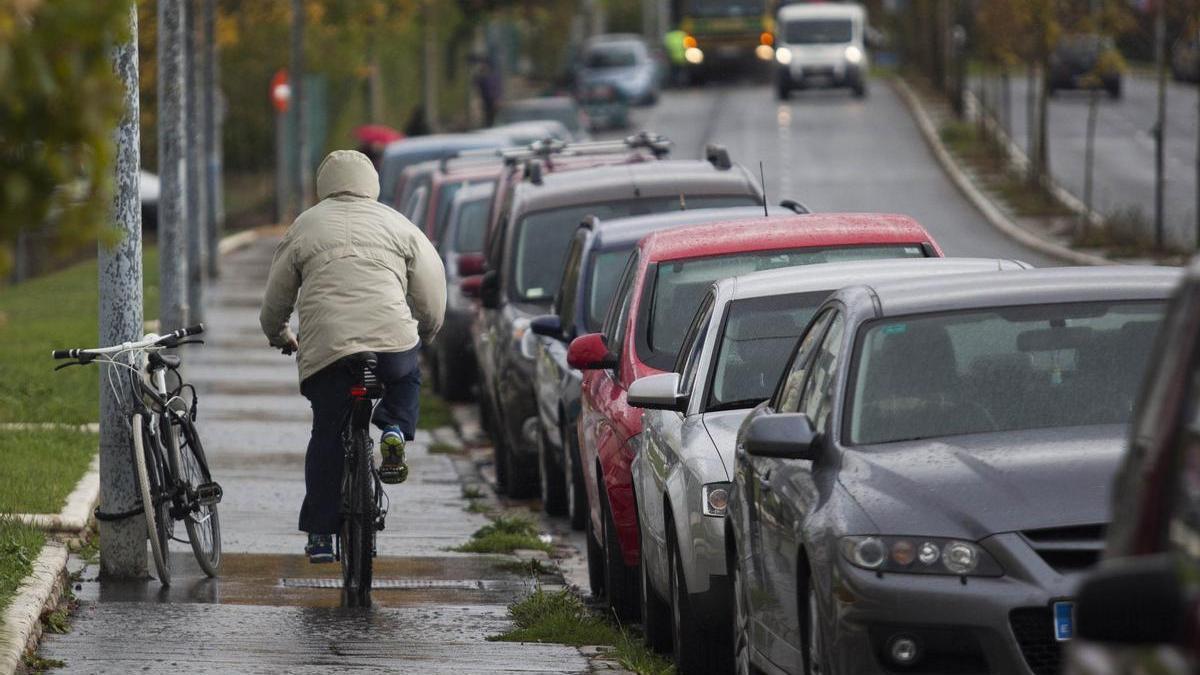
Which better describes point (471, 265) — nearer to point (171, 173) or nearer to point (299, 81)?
point (171, 173)

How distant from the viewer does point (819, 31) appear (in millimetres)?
64812

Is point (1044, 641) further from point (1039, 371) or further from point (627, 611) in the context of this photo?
point (627, 611)

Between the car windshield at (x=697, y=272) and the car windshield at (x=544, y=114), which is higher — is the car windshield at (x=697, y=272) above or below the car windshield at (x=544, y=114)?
above

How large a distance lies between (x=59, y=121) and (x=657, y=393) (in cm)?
480

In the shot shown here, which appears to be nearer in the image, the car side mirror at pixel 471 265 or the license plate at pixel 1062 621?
the license plate at pixel 1062 621

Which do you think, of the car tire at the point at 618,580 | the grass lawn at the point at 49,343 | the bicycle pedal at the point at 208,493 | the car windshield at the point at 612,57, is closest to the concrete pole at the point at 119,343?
the bicycle pedal at the point at 208,493

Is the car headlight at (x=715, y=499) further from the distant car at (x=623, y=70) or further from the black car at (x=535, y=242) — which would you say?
the distant car at (x=623, y=70)

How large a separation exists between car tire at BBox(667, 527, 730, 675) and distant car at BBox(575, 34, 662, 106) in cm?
5516

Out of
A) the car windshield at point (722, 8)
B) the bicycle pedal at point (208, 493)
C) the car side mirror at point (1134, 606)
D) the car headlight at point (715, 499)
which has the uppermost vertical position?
the car side mirror at point (1134, 606)

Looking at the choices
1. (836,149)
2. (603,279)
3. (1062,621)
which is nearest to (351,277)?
(603,279)

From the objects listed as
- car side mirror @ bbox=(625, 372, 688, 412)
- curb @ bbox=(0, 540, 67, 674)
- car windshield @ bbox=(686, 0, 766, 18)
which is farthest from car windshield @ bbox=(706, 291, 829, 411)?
car windshield @ bbox=(686, 0, 766, 18)

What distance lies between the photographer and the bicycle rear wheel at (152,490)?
1012cm

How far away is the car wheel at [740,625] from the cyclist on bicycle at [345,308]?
2.47 meters

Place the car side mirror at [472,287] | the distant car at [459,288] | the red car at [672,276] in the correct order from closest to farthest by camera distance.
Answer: the red car at [672,276], the car side mirror at [472,287], the distant car at [459,288]
